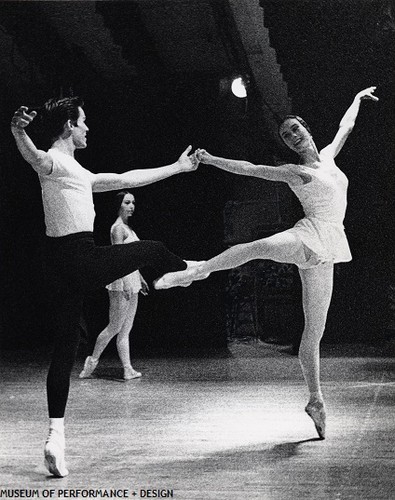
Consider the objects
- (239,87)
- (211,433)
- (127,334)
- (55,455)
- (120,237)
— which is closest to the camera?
(55,455)

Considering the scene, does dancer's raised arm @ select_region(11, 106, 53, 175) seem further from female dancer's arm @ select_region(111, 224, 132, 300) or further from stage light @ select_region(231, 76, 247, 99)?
stage light @ select_region(231, 76, 247, 99)

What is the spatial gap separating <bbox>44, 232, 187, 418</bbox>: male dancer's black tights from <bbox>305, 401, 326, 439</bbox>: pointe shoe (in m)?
1.03

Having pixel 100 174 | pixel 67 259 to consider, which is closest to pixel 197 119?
pixel 100 174

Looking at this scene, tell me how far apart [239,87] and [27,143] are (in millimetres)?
4142

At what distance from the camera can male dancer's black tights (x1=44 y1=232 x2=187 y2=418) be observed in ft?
10.2

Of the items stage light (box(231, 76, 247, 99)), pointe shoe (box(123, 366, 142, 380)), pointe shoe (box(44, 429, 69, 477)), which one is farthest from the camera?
stage light (box(231, 76, 247, 99))

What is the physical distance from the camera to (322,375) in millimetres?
5984

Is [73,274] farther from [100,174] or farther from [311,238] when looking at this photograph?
[311,238]

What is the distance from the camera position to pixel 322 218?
3.81 meters

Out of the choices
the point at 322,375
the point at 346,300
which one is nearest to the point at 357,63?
the point at 346,300

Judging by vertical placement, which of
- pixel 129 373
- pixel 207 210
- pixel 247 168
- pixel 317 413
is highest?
pixel 247 168

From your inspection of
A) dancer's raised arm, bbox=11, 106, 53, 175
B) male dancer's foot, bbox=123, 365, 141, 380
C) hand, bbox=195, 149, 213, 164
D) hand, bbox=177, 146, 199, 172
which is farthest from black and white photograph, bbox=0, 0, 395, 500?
dancer's raised arm, bbox=11, 106, 53, 175

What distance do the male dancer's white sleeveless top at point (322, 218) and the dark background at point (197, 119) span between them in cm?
295

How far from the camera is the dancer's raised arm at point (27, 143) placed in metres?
2.95
